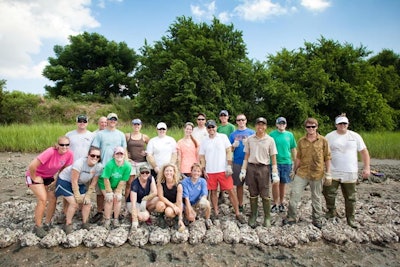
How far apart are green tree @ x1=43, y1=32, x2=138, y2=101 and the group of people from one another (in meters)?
18.9

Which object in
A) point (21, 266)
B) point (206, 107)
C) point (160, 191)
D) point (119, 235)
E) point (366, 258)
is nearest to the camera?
point (21, 266)

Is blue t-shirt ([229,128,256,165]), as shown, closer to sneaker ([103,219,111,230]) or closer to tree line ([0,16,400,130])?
sneaker ([103,219,111,230])

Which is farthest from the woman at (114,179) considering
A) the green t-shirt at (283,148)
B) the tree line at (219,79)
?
the tree line at (219,79)

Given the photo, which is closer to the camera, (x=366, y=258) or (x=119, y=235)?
(x=366, y=258)

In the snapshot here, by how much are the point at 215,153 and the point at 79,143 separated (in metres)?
2.26

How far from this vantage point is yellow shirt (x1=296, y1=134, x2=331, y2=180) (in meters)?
4.41

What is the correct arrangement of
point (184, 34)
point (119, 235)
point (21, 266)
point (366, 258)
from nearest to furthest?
point (21, 266), point (366, 258), point (119, 235), point (184, 34)

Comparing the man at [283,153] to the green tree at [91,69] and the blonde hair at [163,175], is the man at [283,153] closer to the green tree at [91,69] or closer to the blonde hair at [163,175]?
the blonde hair at [163,175]

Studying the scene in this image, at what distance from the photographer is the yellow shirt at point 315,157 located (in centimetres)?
441

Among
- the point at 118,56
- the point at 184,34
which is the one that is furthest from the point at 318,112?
the point at 118,56

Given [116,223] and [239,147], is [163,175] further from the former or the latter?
[239,147]

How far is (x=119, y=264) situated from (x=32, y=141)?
11692mm

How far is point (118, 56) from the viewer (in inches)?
968

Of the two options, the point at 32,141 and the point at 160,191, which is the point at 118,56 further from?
the point at 160,191
